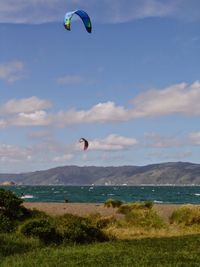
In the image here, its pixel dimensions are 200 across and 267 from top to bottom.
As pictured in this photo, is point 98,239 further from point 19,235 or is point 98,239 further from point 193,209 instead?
point 193,209

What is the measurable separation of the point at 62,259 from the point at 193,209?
21.4 meters

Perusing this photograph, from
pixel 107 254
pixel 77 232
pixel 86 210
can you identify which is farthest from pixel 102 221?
pixel 107 254

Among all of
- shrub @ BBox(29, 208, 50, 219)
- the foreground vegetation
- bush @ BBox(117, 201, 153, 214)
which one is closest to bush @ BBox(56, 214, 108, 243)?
the foreground vegetation

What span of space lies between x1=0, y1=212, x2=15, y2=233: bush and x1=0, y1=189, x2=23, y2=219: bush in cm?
88

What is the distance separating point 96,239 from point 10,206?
7.46 meters

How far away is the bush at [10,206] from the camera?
34719 millimetres

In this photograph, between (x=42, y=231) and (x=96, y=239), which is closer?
(x=42, y=231)

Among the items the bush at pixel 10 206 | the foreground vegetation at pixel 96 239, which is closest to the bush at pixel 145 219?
the foreground vegetation at pixel 96 239

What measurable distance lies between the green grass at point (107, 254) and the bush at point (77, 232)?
2.12 meters

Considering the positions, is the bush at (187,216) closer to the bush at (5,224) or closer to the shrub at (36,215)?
the shrub at (36,215)

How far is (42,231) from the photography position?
29.0 m

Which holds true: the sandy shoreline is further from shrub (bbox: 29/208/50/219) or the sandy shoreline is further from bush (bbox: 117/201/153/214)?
shrub (bbox: 29/208/50/219)

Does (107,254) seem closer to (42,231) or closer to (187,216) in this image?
(42,231)

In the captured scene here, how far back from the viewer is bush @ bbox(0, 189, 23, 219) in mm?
34719
